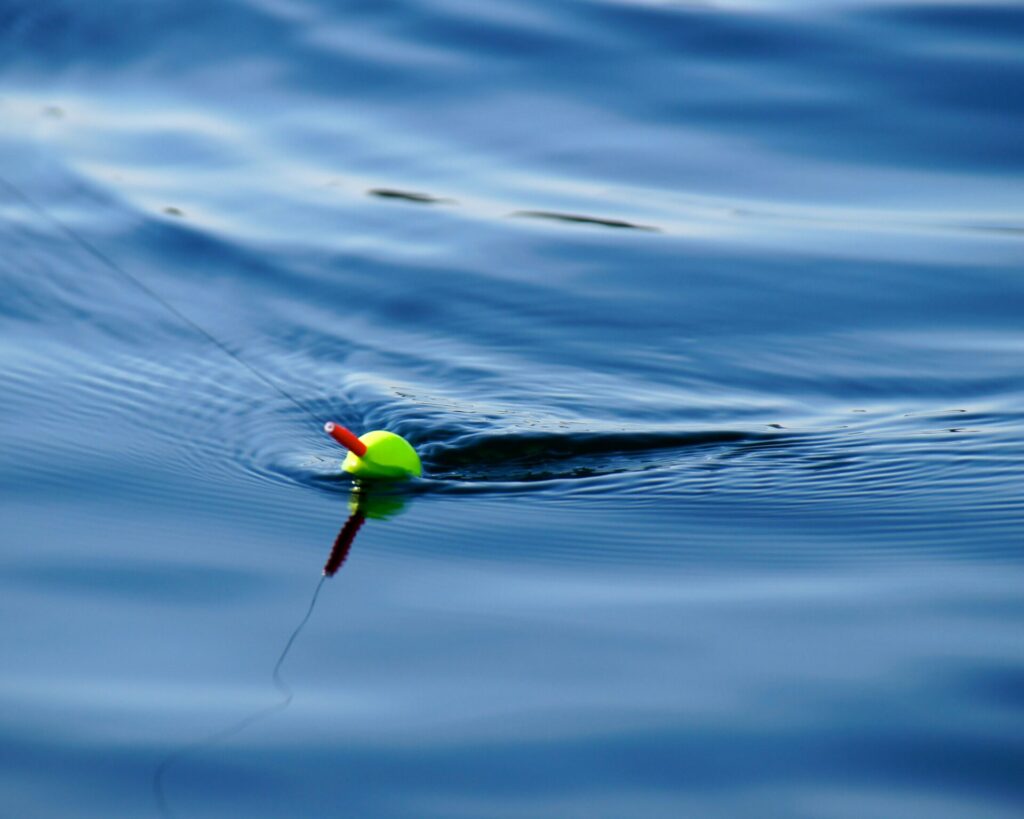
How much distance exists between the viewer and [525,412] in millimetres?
2746

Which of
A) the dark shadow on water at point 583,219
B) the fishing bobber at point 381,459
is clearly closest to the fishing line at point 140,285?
the fishing bobber at point 381,459

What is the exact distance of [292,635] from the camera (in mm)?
1803

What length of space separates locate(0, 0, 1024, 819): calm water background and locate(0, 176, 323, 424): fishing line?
3 centimetres

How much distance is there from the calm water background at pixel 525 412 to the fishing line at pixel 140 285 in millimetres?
28

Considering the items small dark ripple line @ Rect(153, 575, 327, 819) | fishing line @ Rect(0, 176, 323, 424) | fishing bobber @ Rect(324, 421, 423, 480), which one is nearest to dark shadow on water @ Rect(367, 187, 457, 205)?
fishing line @ Rect(0, 176, 323, 424)

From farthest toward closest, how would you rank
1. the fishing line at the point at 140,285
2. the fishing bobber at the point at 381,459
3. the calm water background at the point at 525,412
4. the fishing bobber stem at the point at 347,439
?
1. the fishing line at the point at 140,285
2. the fishing bobber at the point at 381,459
3. the fishing bobber stem at the point at 347,439
4. the calm water background at the point at 525,412

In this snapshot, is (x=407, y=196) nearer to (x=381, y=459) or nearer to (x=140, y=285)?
(x=140, y=285)

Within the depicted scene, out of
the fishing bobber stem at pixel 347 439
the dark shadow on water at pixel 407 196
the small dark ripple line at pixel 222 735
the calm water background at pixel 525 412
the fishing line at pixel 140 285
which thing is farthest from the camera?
the dark shadow on water at pixel 407 196

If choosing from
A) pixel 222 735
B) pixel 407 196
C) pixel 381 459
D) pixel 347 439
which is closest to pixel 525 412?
pixel 381 459

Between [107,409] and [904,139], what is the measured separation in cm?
300

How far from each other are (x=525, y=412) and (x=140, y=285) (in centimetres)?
129

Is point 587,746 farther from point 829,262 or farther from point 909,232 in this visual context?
point 909,232

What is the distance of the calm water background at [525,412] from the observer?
1575 millimetres

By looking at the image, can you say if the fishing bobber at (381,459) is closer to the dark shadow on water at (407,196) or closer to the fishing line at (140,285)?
the fishing line at (140,285)
